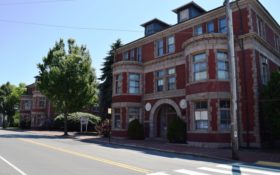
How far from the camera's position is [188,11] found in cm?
2756

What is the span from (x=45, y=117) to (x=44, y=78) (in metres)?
24.4

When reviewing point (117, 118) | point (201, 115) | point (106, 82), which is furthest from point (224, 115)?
point (106, 82)

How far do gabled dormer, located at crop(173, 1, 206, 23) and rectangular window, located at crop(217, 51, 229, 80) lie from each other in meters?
7.54

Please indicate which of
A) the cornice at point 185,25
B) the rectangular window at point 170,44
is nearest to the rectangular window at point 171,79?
the rectangular window at point 170,44

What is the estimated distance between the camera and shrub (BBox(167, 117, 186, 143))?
73.6 feet

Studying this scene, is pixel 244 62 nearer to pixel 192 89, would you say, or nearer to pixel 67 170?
pixel 192 89

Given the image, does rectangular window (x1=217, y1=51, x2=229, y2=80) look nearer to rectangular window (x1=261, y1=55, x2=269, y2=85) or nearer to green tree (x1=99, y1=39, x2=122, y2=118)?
rectangular window (x1=261, y1=55, x2=269, y2=85)

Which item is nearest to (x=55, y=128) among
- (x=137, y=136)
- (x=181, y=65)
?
(x=137, y=136)

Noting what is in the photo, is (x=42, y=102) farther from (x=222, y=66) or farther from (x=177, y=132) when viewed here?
(x=222, y=66)

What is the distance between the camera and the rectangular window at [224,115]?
20297 millimetres

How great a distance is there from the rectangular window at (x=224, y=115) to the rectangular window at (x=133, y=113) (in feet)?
36.0

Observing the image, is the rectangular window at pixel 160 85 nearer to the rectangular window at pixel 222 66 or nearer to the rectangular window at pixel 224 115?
the rectangular window at pixel 222 66

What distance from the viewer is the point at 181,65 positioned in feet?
84.9

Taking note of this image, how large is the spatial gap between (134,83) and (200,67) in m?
9.92
